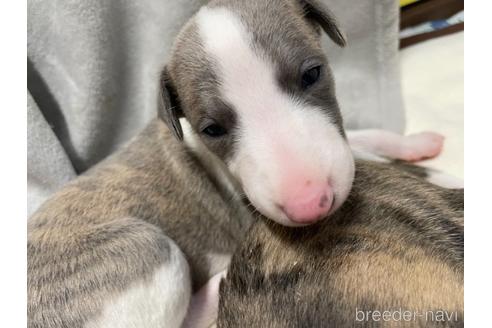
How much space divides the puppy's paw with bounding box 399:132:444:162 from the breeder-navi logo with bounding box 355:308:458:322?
1.43m

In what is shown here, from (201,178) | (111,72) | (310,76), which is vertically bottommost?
(201,178)

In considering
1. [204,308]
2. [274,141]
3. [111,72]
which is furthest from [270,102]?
[111,72]

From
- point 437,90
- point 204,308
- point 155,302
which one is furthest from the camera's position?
point 437,90

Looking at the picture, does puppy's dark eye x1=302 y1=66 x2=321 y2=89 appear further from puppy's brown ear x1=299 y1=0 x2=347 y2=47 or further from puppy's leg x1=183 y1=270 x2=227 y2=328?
puppy's leg x1=183 y1=270 x2=227 y2=328

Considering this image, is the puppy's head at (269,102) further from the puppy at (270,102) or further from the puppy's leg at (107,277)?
the puppy's leg at (107,277)

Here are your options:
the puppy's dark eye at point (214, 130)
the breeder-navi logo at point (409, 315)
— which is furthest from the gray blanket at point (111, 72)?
the breeder-navi logo at point (409, 315)

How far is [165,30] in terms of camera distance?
9.87 feet

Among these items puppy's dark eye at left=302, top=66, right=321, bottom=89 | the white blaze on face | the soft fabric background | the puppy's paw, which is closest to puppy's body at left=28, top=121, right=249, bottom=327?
the white blaze on face

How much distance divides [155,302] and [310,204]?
912 millimetres

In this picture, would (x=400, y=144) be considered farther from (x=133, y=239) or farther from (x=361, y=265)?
(x=133, y=239)

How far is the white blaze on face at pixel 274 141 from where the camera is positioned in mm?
1634

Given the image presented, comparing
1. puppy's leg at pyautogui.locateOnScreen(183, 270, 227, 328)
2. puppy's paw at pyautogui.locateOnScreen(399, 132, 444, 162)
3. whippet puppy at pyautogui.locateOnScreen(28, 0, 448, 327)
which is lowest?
puppy's leg at pyautogui.locateOnScreen(183, 270, 227, 328)

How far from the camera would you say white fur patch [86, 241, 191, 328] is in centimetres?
208

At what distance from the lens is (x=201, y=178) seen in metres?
2.53
